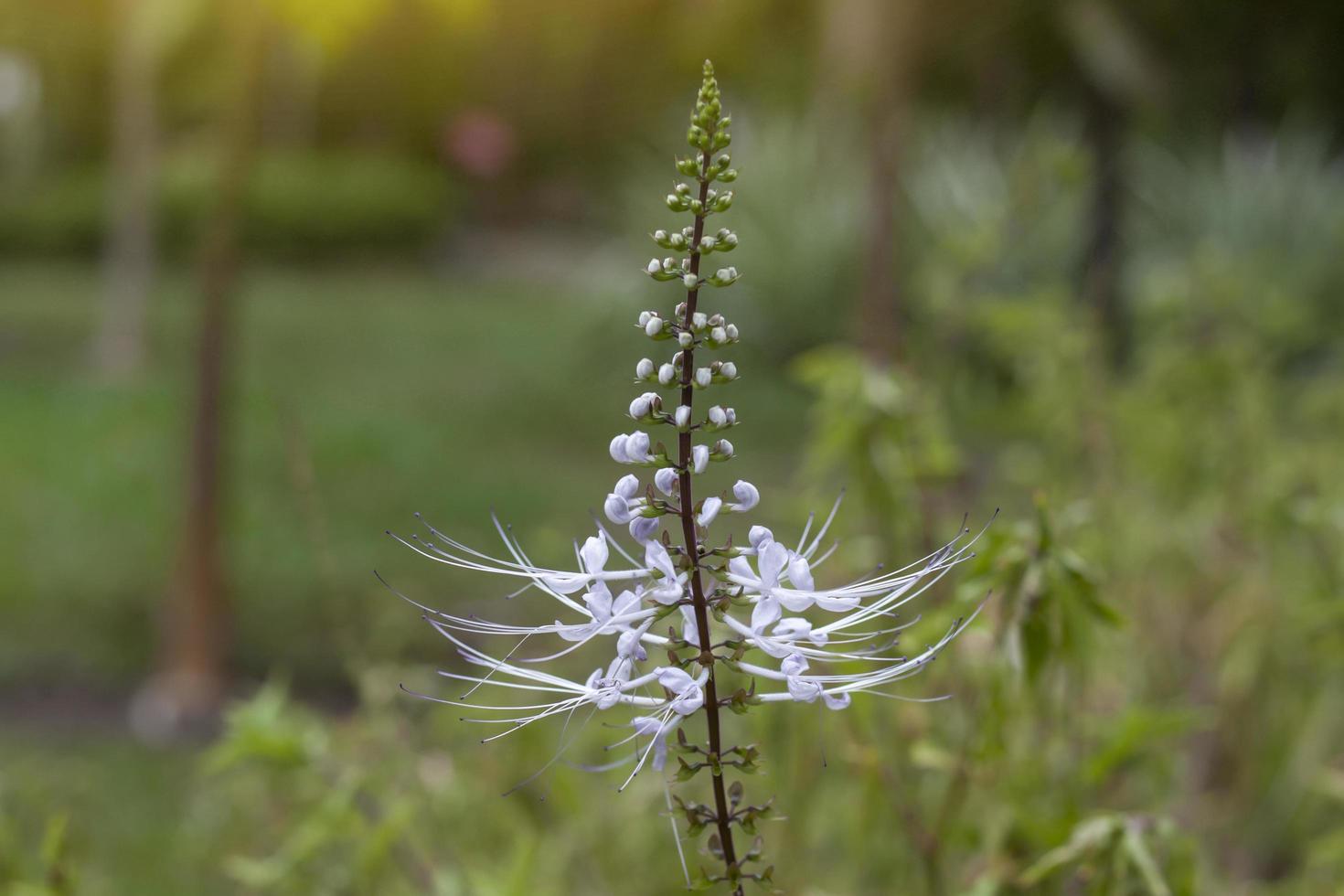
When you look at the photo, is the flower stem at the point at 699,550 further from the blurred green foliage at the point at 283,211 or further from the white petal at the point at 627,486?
the blurred green foliage at the point at 283,211

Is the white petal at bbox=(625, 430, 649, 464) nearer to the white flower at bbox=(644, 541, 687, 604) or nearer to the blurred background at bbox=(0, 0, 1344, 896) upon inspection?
the white flower at bbox=(644, 541, 687, 604)

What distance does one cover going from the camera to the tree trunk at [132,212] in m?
13.3

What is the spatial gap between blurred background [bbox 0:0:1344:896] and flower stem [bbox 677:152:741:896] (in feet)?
0.39

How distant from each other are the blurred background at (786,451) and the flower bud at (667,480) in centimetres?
29

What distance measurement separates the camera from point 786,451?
11031mm

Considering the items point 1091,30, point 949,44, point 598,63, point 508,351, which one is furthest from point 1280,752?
point 598,63

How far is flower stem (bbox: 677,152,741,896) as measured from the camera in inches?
45.4

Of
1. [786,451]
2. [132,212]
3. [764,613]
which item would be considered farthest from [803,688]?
[132,212]

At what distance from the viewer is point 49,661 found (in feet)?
23.5

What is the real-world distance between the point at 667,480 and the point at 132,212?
16158 millimetres

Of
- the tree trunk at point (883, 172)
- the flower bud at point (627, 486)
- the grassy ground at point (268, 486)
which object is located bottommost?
the grassy ground at point (268, 486)

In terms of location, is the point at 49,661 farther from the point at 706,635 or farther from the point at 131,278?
the point at 131,278

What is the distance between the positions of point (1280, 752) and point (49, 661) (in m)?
6.19

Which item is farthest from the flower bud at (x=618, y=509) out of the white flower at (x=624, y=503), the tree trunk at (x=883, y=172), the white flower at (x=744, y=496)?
the tree trunk at (x=883, y=172)
